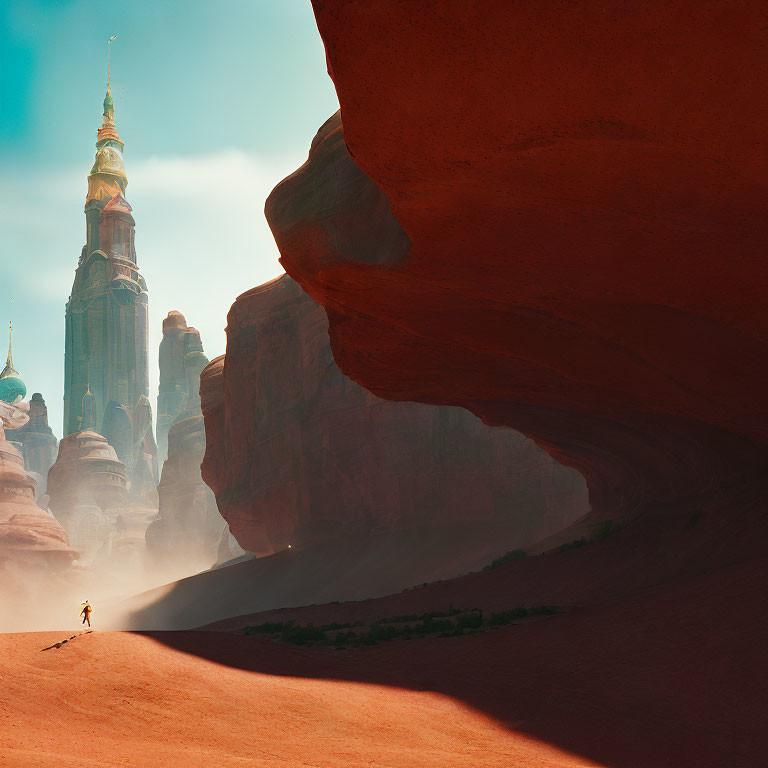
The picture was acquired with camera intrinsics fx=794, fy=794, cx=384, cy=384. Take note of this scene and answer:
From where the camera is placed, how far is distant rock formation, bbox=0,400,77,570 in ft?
174

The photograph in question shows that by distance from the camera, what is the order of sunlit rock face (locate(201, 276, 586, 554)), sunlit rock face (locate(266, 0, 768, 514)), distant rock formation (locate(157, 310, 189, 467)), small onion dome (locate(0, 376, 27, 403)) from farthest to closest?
small onion dome (locate(0, 376, 27, 403)) < distant rock formation (locate(157, 310, 189, 467)) < sunlit rock face (locate(201, 276, 586, 554)) < sunlit rock face (locate(266, 0, 768, 514))

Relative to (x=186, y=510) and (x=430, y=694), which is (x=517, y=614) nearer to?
(x=430, y=694)

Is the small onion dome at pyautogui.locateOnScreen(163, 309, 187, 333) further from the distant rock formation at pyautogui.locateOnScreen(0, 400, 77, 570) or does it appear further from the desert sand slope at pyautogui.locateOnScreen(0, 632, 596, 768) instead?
the desert sand slope at pyautogui.locateOnScreen(0, 632, 596, 768)

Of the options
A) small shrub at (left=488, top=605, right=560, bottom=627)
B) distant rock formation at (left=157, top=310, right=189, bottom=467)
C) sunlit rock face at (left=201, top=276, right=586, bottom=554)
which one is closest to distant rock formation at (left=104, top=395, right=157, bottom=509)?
distant rock formation at (left=157, top=310, right=189, bottom=467)

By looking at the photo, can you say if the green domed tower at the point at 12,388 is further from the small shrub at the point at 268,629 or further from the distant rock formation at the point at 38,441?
the small shrub at the point at 268,629

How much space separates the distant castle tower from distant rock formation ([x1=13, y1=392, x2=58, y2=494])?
6612 millimetres

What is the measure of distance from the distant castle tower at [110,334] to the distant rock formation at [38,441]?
6.61m

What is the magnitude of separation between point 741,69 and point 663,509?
1318cm

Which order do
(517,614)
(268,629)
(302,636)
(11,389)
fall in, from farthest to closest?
(11,389), (268,629), (302,636), (517,614)

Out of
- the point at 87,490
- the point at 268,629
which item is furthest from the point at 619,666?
the point at 87,490

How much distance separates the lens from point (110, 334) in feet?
412

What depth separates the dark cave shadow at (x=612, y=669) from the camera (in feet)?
23.6

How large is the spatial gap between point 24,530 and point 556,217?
173 feet

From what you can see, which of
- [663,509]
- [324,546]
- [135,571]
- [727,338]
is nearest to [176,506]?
[135,571]
